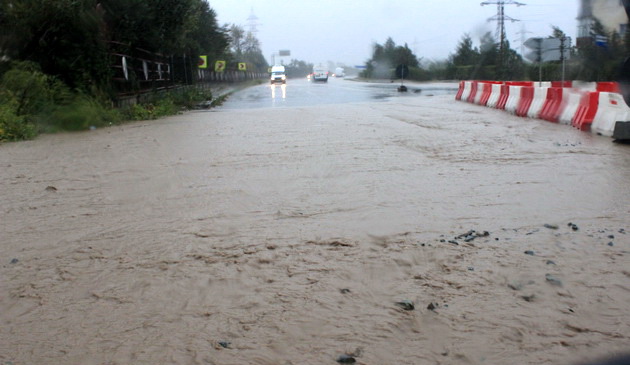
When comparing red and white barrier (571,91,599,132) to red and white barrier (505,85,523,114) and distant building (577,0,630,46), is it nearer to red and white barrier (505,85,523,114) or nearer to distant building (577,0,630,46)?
red and white barrier (505,85,523,114)

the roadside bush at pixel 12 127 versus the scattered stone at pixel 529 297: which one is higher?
the roadside bush at pixel 12 127

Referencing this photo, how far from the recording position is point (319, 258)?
4.66 meters

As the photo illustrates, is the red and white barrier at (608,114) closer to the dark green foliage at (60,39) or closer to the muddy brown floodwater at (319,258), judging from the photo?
the muddy brown floodwater at (319,258)

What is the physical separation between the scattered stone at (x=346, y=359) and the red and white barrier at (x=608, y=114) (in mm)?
8590

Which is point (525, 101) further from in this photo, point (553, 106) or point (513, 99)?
point (553, 106)

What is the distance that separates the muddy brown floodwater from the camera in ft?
10.8

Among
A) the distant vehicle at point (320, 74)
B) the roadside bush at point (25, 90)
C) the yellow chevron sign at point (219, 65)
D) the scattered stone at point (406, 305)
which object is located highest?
the yellow chevron sign at point (219, 65)

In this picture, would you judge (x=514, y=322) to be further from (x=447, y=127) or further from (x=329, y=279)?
(x=447, y=127)

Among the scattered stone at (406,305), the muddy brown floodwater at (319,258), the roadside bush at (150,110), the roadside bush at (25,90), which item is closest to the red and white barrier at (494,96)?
the muddy brown floodwater at (319,258)

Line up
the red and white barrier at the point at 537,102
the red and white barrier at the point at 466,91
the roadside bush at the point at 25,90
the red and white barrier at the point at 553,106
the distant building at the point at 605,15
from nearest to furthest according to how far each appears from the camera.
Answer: the distant building at the point at 605,15 < the red and white barrier at the point at 553,106 < the roadside bush at the point at 25,90 < the red and white barrier at the point at 537,102 < the red and white barrier at the point at 466,91

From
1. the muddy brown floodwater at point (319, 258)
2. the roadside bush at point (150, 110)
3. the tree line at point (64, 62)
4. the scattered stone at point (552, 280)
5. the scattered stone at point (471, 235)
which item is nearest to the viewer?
the muddy brown floodwater at point (319, 258)

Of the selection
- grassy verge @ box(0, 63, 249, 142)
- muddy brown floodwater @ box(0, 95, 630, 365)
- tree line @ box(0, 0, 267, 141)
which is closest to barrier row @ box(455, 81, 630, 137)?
muddy brown floodwater @ box(0, 95, 630, 365)

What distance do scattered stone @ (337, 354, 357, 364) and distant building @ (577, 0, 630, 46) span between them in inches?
74.5

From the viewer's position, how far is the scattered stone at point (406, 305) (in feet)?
12.1
